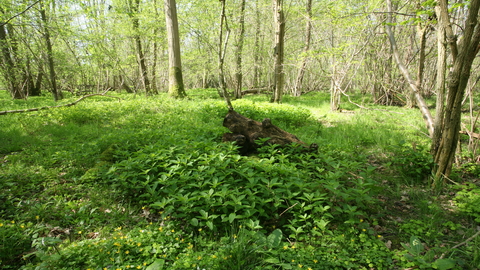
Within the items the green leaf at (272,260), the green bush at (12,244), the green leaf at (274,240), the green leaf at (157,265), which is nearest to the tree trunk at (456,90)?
the green leaf at (274,240)

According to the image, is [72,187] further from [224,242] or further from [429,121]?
[429,121]

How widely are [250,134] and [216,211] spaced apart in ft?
6.91

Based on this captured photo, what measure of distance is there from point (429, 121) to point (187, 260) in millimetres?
4155

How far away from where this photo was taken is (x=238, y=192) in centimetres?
267

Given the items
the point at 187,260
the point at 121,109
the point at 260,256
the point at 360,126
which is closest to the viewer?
the point at 187,260

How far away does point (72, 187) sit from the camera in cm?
328

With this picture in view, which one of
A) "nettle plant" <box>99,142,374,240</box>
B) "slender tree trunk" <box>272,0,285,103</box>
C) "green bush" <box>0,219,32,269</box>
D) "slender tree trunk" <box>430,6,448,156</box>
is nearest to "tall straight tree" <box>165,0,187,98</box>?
"slender tree trunk" <box>272,0,285,103</box>

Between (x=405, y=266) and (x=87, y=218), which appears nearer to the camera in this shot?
(x=405, y=266)

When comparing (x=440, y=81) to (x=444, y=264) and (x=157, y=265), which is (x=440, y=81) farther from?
(x=157, y=265)

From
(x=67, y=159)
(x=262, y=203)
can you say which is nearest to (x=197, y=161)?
(x=262, y=203)

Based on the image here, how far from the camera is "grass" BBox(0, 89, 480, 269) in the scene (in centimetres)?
209

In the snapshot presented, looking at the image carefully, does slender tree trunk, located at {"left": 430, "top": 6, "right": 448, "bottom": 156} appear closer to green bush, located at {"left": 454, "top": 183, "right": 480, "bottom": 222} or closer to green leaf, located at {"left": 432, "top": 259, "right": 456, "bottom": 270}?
green bush, located at {"left": 454, "top": 183, "right": 480, "bottom": 222}

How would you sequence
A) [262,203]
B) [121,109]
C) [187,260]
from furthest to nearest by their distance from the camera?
[121,109], [262,203], [187,260]

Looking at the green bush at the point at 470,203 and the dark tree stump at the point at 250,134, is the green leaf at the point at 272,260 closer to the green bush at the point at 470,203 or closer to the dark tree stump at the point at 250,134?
the green bush at the point at 470,203
